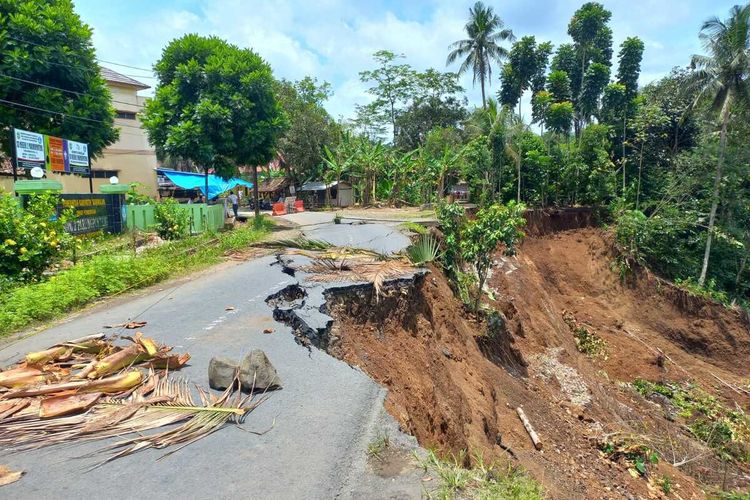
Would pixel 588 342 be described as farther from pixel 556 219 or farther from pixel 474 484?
pixel 474 484

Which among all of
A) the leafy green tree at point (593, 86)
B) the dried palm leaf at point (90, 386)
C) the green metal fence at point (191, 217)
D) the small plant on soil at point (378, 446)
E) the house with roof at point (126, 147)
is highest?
the leafy green tree at point (593, 86)

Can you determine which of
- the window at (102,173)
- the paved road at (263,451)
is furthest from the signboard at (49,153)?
the window at (102,173)

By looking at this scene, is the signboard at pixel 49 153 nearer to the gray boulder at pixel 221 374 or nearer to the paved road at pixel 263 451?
the paved road at pixel 263 451

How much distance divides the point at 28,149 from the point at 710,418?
69.6 feet

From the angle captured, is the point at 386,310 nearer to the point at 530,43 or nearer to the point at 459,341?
the point at 459,341

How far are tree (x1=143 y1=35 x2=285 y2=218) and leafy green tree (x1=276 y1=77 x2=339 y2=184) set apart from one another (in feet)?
53.2

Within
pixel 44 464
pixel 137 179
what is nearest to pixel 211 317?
pixel 44 464

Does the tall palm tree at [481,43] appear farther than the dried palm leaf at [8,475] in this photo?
Yes

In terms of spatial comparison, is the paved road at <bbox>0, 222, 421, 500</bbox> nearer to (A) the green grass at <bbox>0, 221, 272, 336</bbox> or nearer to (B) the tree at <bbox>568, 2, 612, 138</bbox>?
(A) the green grass at <bbox>0, 221, 272, 336</bbox>

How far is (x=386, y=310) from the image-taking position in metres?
8.69

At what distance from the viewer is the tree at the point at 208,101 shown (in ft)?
55.7

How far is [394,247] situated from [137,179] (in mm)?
24230

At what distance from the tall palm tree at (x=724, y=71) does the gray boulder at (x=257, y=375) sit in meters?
22.4

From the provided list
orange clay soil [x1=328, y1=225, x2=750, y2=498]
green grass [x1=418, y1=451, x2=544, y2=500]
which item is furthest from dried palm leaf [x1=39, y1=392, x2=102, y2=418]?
green grass [x1=418, y1=451, x2=544, y2=500]
